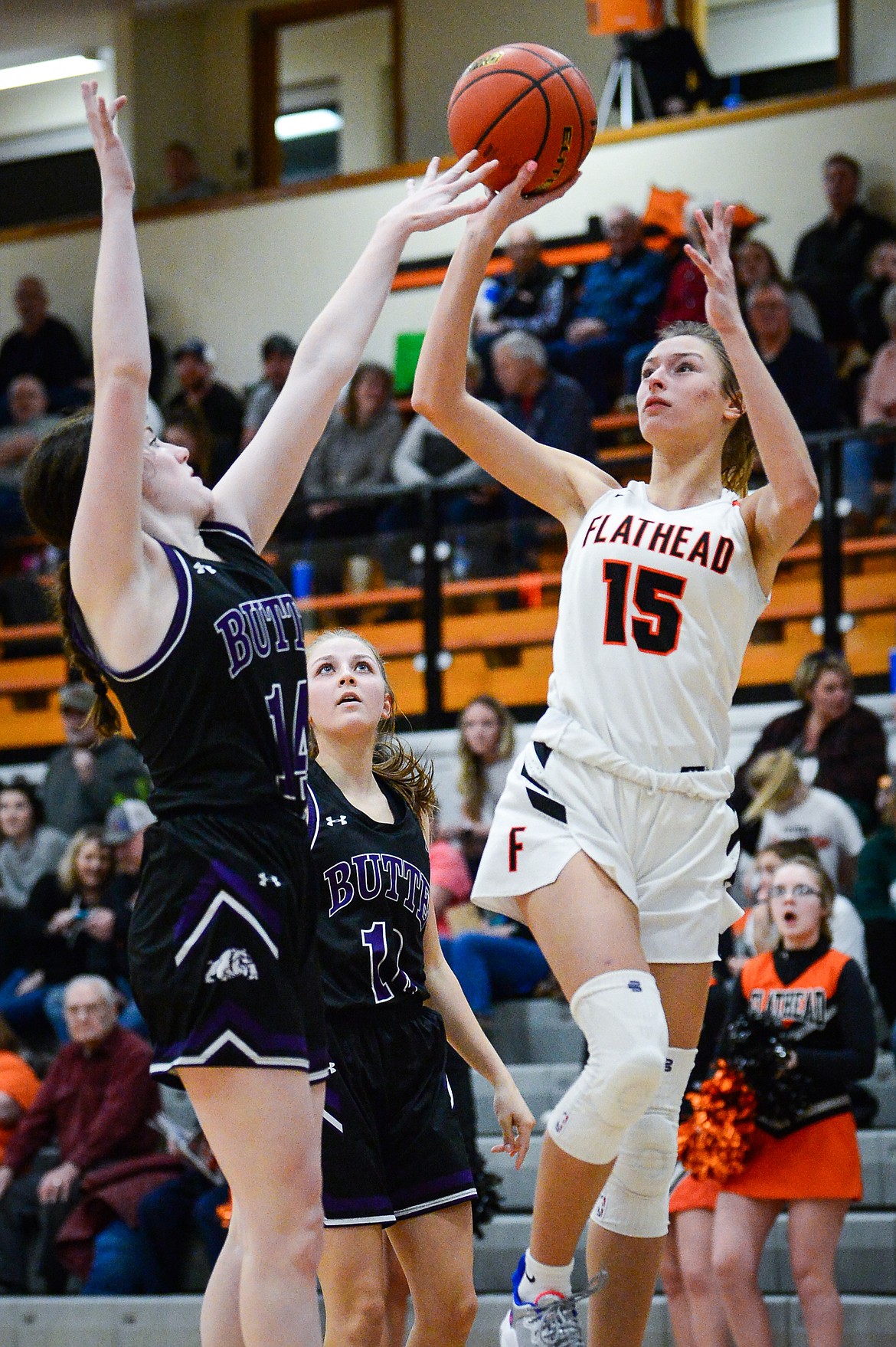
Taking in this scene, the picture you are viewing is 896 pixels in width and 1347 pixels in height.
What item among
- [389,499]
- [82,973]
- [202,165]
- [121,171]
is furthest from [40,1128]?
[202,165]

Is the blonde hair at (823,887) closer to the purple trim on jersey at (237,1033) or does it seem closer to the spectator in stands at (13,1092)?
the spectator in stands at (13,1092)

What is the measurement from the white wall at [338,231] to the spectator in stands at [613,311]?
6.42 ft

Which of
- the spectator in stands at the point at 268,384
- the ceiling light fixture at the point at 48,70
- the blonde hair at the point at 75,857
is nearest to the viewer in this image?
the blonde hair at the point at 75,857

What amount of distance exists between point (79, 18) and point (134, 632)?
1317cm

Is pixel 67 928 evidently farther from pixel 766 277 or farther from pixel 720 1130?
pixel 766 277

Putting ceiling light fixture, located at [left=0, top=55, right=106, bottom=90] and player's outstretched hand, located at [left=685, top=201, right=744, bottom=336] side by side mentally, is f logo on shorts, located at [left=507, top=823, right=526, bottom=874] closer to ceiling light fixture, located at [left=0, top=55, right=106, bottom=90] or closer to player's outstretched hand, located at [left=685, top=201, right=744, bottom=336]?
player's outstretched hand, located at [left=685, top=201, right=744, bottom=336]

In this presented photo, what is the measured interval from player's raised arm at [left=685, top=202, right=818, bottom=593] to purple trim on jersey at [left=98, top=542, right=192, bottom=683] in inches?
49.7

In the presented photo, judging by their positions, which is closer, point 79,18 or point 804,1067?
point 804,1067

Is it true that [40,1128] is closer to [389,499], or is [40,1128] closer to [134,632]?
[389,499]

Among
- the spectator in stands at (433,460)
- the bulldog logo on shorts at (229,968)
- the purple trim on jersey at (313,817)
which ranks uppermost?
the spectator in stands at (433,460)

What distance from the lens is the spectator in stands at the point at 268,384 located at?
11.6m

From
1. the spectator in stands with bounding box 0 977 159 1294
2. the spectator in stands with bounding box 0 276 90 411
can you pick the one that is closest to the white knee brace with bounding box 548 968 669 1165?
the spectator in stands with bounding box 0 977 159 1294

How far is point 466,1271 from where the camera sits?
3955 mm

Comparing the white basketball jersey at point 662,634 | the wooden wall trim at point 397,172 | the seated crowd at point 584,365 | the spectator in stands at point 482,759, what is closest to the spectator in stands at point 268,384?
the seated crowd at point 584,365
